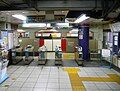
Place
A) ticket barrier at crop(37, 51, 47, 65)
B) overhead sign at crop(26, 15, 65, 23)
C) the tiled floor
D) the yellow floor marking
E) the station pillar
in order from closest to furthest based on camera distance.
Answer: the tiled floor
the yellow floor marking
overhead sign at crop(26, 15, 65, 23)
ticket barrier at crop(37, 51, 47, 65)
the station pillar

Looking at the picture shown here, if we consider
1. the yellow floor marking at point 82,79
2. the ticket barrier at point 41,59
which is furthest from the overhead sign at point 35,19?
the ticket barrier at point 41,59

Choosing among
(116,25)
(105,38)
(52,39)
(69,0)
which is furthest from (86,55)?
(69,0)

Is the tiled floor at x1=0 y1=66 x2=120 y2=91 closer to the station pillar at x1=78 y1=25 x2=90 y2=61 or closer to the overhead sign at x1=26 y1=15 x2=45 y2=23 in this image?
the overhead sign at x1=26 y1=15 x2=45 y2=23

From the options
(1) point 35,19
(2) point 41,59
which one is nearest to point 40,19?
(1) point 35,19

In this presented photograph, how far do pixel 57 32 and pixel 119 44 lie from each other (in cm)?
1228

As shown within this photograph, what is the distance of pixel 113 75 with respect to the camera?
10.9 metres

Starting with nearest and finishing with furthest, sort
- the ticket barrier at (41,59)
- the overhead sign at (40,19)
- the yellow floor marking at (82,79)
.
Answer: the yellow floor marking at (82,79)
the overhead sign at (40,19)
the ticket barrier at (41,59)

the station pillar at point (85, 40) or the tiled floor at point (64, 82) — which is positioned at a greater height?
the station pillar at point (85, 40)

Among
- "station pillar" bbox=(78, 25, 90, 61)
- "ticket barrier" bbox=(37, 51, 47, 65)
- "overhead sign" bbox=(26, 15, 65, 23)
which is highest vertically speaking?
"overhead sign" bbox=(26, 15, 65, 23)

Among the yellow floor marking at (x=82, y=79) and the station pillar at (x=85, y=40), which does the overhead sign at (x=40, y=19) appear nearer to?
the yellow floor marking at (x=82, y=79)

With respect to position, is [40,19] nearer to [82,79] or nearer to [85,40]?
[82,79]

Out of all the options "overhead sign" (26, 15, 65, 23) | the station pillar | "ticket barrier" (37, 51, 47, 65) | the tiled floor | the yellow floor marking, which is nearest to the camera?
the tiled floor

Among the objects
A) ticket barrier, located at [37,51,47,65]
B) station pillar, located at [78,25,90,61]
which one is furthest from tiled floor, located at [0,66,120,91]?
station pillar, located at [78,25,90,61]

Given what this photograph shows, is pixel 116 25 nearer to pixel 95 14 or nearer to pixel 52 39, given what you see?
pixel 95 14
